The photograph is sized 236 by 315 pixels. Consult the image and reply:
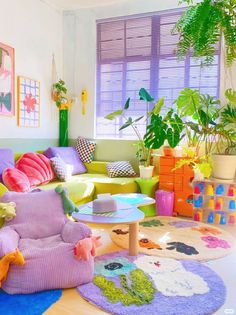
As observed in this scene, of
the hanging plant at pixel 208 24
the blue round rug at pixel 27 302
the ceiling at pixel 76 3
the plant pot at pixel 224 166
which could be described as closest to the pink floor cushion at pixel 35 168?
the blue round rug at pixel 27 302

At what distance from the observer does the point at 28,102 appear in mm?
3799

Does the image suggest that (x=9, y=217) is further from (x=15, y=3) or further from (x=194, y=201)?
(x=15, y=3)

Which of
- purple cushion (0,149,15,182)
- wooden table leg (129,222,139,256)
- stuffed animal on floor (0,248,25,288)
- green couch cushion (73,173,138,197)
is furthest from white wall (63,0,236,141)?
stuffed animal on floor (0,248,25,288)

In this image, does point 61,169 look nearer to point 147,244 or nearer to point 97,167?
point 97,167

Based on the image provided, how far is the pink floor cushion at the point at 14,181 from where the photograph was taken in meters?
2.81

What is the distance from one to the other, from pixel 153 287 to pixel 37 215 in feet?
3.18

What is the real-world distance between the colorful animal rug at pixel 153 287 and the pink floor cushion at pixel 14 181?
1074 mm

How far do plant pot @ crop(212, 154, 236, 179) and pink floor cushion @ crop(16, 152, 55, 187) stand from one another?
6.32 ft

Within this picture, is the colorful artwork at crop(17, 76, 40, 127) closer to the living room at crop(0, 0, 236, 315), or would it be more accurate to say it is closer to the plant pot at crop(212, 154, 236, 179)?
the living room at crop(0, 0, 236, 315)

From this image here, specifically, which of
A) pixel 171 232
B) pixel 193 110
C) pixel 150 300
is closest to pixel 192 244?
pixel 171 232

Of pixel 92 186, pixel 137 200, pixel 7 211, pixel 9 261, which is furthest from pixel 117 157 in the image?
pixel 9 261

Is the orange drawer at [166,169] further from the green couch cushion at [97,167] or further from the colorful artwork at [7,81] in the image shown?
the colorful artwork at [7,81]

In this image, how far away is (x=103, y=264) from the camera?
2209mm

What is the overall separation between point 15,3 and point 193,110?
98.5 inches
